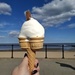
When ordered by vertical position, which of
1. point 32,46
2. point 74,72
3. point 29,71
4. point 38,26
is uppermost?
point 38,26

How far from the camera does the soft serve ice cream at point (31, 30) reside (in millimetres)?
2287

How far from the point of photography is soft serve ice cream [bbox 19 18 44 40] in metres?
2.29

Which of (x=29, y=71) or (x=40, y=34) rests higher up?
(x=40, y=34)

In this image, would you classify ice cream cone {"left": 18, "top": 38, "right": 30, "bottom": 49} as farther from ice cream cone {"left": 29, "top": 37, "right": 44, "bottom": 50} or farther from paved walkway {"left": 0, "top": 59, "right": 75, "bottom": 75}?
paved walkway {"left": 0, "top": 59, "right": 75, "bottom": 75}

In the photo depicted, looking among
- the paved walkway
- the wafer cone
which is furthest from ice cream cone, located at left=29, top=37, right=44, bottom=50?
the paved walkway

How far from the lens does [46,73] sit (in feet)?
38.9

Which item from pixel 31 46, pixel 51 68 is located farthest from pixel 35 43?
pixel 51 68

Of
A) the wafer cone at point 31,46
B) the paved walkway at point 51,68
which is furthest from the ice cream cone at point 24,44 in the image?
the paved walkway at point 51,68

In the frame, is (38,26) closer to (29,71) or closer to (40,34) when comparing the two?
(40,34)

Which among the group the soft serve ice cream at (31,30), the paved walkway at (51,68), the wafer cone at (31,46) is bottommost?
the paved walkway at (51,68)

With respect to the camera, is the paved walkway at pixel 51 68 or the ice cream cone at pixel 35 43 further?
the paved walkway at pixel 51 68

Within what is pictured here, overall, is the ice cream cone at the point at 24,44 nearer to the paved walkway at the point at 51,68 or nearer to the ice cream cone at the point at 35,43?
the ice cream cone at the point at 35,43

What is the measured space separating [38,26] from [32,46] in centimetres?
20

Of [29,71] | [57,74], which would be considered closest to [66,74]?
[57,74]
